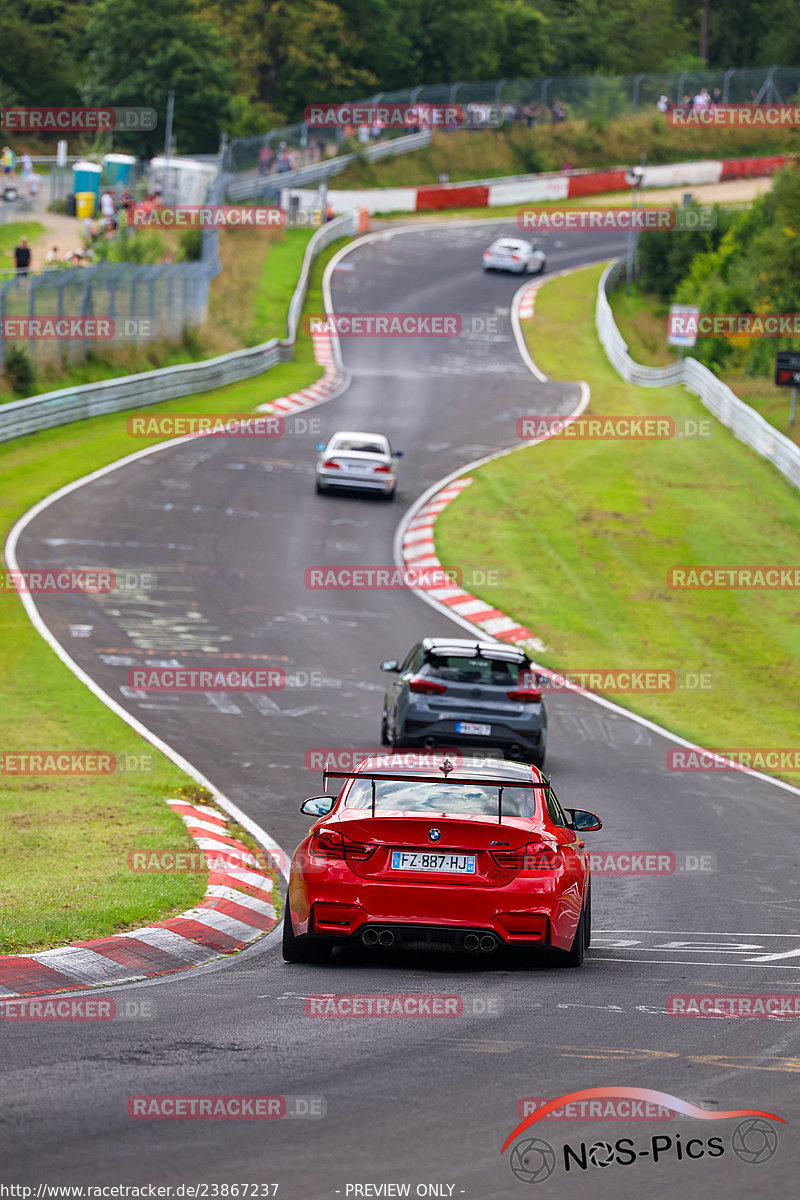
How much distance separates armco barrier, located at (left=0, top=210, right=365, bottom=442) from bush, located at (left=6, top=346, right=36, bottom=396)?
0.41m

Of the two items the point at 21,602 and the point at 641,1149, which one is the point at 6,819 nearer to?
the point at 641,1149

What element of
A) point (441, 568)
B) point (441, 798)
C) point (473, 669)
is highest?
point (441, 798)

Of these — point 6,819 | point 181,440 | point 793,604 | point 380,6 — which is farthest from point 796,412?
point 380,6

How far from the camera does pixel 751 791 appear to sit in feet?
59.2

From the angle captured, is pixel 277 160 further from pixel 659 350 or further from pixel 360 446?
pixel 360 446

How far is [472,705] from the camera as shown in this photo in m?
17.7

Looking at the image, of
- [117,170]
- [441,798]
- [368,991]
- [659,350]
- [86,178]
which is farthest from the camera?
[117,170]

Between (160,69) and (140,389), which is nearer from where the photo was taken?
(140,389)

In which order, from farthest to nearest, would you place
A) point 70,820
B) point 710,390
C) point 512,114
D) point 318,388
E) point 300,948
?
point 512,114
point 710,390
point 318,388
point 70,820
point 300,948

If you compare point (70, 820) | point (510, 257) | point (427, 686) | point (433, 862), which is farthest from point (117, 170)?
point (433, 862)

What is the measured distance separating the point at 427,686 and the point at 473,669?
0.59 meters

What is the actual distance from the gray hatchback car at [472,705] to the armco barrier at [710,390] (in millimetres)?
21357

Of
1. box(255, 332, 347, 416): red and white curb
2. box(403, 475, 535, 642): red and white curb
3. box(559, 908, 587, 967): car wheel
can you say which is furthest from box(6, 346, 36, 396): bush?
box(559, 908, 587, 967): car wheel

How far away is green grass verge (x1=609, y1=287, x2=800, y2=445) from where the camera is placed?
43.0 meters
